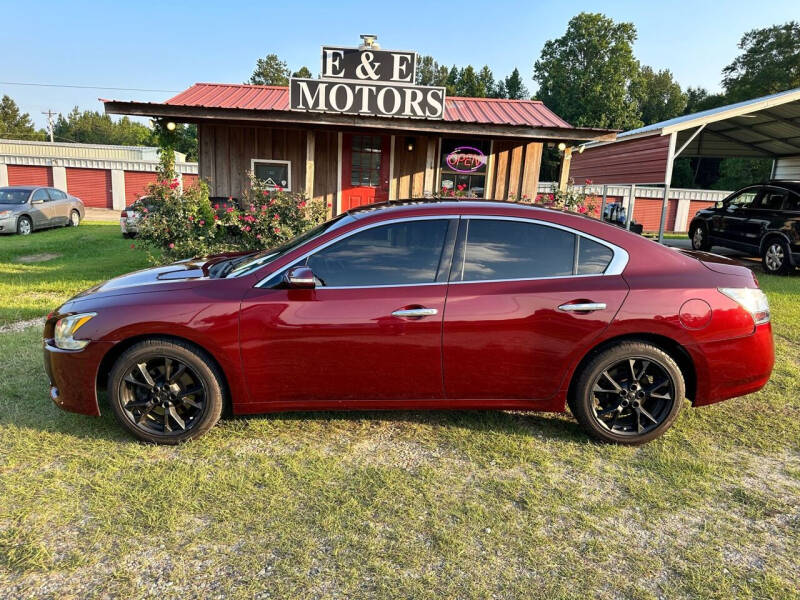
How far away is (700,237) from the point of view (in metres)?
13.0

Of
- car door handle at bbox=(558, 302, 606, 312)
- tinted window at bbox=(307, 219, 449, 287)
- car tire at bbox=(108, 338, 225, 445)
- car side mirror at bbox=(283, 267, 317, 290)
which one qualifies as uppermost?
tinted window at bbox=(307, 219, 449, 287)

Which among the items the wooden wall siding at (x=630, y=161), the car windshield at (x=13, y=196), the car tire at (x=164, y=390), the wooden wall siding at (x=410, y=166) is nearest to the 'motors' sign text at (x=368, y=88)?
the wooden wall siding at (x=410, y=166)

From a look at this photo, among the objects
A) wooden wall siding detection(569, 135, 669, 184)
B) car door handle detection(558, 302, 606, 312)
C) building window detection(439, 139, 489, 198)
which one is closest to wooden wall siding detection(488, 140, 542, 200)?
building window detection(439, 139, 489, 198)

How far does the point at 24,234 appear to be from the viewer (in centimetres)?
1532

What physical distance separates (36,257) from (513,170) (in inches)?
427

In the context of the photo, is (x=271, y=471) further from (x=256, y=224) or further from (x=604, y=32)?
(x=604, y=32)

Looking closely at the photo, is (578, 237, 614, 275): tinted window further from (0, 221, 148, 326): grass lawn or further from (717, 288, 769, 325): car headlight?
(0, 221, 148, 326): grass lawn

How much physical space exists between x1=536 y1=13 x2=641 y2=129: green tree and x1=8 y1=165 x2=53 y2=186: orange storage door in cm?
4548

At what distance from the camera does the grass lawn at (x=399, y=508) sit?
216 cm

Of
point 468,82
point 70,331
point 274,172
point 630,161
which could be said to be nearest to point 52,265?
point 274,172

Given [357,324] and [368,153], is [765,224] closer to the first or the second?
[368,153]

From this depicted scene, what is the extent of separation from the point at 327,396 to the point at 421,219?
1.27m

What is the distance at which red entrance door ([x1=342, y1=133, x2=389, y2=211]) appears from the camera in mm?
11336

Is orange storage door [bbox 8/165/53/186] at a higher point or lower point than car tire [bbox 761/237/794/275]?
higher
